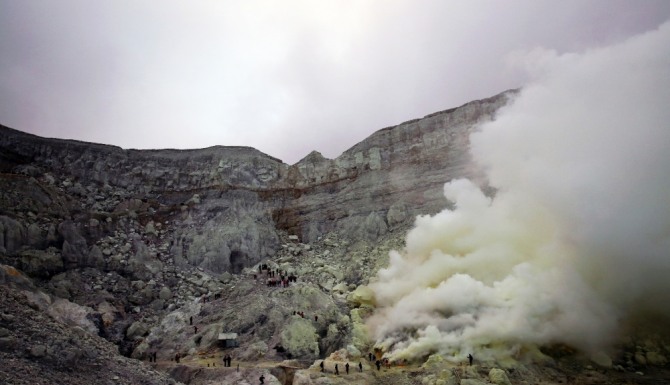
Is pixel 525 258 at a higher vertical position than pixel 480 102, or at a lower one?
lower

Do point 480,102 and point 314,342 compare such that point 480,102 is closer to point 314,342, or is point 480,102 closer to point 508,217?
point 508,217

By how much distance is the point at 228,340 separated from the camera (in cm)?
3038

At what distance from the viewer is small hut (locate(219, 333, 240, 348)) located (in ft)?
99.2

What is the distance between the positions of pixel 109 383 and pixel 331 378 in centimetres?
Result: 1088

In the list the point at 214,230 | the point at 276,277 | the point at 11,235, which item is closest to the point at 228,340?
the point at 276,277

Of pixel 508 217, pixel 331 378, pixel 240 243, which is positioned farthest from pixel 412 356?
pixel 240 243

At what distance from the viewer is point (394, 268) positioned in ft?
124

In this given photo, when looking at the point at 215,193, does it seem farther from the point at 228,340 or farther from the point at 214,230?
the point at 228,340

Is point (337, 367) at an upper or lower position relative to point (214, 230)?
lower

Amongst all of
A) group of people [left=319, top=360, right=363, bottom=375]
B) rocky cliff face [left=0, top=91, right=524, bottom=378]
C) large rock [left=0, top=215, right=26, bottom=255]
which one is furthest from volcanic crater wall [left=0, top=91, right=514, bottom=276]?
group of people [left=319, top=360, right=363, bottom=375]

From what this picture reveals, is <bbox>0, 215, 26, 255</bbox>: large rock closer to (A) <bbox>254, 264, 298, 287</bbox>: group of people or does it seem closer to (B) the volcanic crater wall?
(B) the volcanic crater wall

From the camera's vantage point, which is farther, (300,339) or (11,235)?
(11,235)

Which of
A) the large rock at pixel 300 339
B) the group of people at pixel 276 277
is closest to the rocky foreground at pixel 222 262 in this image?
the large rock at pixel 300 339

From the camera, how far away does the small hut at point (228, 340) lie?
30.2 m
